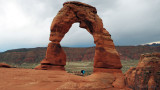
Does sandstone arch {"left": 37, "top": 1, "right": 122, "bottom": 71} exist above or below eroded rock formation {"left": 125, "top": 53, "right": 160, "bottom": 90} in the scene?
above

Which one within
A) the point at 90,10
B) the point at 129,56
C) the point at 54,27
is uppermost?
the point at 90,10

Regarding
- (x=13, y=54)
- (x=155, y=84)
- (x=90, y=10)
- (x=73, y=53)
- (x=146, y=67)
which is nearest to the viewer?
(x=155, y=84)

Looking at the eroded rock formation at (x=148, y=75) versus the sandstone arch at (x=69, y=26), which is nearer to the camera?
the eroded rock formation at (x=148, y=75)

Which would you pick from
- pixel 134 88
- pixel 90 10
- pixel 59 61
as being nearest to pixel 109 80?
pixel 134 88

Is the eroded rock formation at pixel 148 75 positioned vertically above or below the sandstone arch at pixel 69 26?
below

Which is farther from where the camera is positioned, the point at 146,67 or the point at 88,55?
the point at 88,55

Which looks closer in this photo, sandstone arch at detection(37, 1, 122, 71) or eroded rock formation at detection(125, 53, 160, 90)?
eroded rock formation at detection(125, 53, 160, 90)

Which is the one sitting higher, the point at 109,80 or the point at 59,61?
the point at 59,61

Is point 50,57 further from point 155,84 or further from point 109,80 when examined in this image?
point 155,84

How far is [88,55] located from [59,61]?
83993 mm

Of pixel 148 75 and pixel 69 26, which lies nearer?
pixel 148 75

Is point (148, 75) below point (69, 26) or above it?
below

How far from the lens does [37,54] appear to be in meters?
97.1

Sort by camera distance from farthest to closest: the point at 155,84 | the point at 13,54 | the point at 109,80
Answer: the point at 13,54 → the point at 109,80 → the point at 155,84
